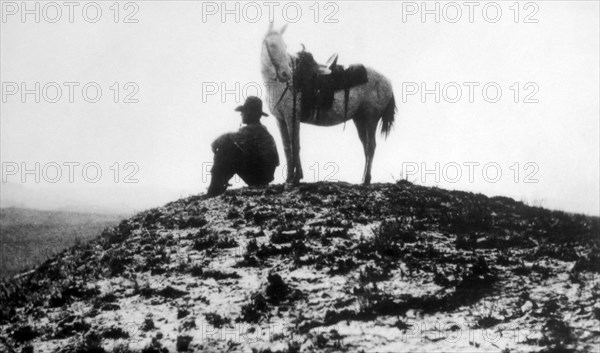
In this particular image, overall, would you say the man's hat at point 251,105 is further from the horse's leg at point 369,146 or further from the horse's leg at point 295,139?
the horse's leg at point 369,146

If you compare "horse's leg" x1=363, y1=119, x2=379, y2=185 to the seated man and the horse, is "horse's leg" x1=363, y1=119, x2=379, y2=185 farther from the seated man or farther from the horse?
the seated man

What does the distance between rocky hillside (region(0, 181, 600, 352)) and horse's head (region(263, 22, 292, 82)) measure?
2385mm

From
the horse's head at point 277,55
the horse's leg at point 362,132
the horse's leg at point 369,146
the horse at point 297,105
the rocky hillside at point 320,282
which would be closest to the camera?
the rocky hillside at point 320,282

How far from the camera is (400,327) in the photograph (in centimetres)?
559

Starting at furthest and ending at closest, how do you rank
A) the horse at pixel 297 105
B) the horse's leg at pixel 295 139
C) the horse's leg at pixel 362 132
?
the horse's leg at pixel 362 132, the horse's leg at pixel 295 139, the horse at pixel 297 105

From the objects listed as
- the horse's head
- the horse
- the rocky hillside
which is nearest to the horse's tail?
the horse

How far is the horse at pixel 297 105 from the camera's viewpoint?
9.84 meters

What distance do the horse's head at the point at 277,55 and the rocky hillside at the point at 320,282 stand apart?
7.83ft

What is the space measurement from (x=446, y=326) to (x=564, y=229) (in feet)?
14.7

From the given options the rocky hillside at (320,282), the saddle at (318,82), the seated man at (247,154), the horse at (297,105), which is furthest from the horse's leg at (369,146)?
the seated man at (247,154)

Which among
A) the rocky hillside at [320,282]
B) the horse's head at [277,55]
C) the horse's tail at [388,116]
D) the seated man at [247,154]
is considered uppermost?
the horse's head at [277,55]

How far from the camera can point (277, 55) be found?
968 centimetres

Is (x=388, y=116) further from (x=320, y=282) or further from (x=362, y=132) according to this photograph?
(x=320, y=282)

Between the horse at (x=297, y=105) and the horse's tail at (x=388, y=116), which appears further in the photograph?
the horse's tail at (x=388, y=116)
